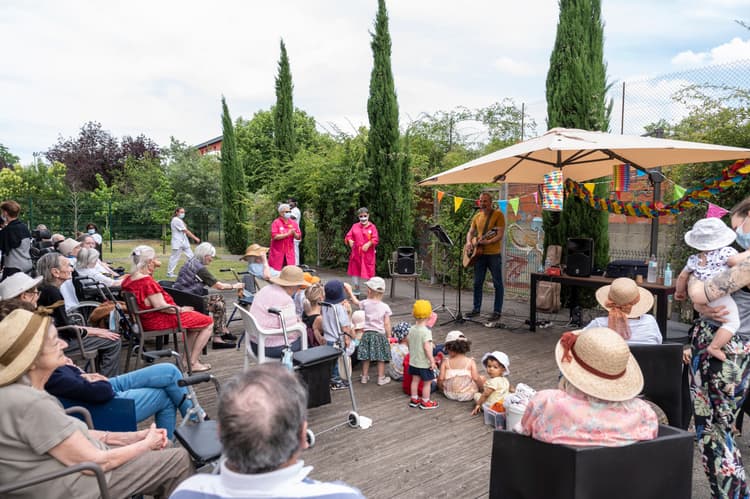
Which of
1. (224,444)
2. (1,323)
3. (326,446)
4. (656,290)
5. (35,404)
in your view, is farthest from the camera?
(656,290)

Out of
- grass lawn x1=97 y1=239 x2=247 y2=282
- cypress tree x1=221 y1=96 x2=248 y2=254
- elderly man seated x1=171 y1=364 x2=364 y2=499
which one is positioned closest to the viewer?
elderly man seated x1=171 y1=364 x2=364 y2=499

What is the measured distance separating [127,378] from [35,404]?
1.32 meters

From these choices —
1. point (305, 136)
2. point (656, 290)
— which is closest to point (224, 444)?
point (656, 290)

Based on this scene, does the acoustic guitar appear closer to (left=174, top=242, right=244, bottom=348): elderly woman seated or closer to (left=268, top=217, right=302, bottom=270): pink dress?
(left=174, top=242, right=244, bottom=348): elderly woman seated

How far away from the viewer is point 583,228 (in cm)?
793

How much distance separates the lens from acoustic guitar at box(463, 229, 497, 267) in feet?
22.4

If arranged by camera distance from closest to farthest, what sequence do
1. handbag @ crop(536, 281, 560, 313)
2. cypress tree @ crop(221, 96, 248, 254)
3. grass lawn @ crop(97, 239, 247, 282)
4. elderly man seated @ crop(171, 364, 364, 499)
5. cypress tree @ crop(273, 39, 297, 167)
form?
1. elderly man seated @ crop(171, 364, 364, 499)
2. handbag @ crop(536, 281, 560, 313)
3. grass lawn @ crop(97, 239, 247, 282)
4. cypress tree @ crop(273, 39, 297, 167)
5. cypress tree @ crop(221, 96, 248, 254)

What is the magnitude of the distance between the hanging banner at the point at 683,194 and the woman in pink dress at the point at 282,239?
16.1 ft

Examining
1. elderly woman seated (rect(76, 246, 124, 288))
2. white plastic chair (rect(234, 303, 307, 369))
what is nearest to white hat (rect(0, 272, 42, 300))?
white plastic chair (rect(234, 303, 307, 369))

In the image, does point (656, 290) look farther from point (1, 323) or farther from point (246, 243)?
point (246, 243)

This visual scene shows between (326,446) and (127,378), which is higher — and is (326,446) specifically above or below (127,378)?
below

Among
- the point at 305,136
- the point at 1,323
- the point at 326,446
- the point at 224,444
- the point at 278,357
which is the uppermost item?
the point at 305,136

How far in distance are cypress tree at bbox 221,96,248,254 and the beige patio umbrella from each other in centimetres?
1339

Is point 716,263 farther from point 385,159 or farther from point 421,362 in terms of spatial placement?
point 385,159
